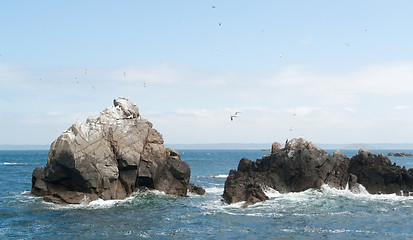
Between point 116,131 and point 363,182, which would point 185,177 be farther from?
point 363,182

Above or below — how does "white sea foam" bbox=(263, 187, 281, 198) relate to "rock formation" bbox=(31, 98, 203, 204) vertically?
below

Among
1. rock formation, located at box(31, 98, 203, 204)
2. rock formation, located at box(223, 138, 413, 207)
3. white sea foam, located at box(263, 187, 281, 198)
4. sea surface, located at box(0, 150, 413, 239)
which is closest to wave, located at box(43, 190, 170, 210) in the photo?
sea surface, located at box(0, 150, 413, 239)

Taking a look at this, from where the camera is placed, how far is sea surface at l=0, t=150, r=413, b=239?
1126 inches

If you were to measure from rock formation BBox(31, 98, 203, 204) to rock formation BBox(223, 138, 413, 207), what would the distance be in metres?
7.56

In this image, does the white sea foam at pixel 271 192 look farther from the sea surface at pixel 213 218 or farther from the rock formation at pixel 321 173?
the rock formation at pixel 321 173

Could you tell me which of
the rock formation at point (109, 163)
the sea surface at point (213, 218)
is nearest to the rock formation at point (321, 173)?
the sea surface at point (213, 218)

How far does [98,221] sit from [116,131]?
41.9 feet

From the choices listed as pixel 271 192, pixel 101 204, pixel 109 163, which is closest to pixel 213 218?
pixel 101 204

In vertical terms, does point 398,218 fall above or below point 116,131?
below

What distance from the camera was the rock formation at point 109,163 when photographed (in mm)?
39438

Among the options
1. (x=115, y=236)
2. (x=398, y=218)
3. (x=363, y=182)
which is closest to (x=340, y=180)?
(x=363, y=182)

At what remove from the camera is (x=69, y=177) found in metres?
40.1

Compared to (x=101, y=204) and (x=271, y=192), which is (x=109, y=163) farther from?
(x=271, y=192)

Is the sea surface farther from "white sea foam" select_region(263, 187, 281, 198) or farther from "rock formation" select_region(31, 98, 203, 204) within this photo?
"rock formation" select_region(31, 98, 203, 204)
